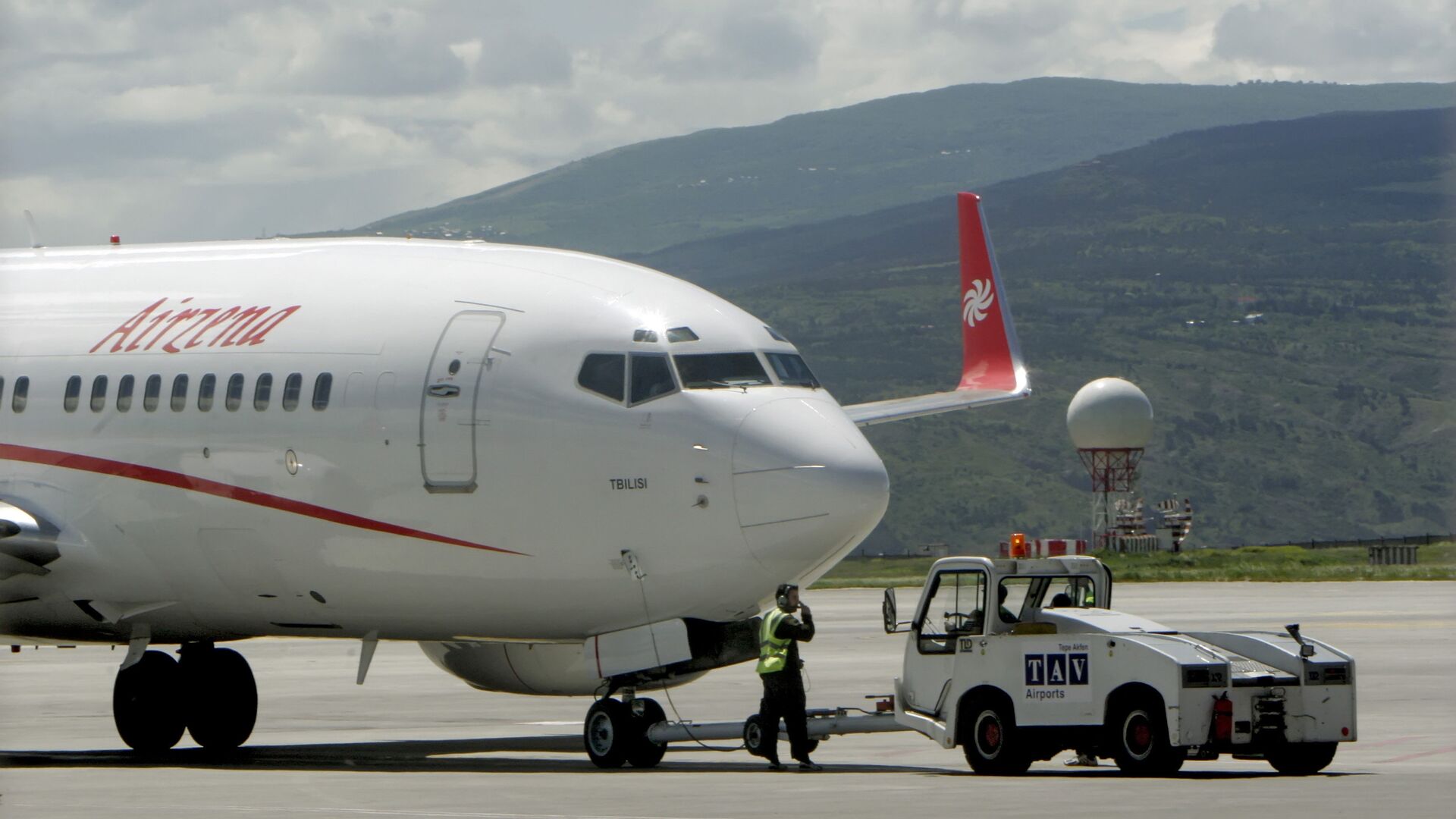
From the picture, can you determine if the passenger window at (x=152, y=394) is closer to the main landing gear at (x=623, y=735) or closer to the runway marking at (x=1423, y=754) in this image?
the main landing gear at (x=623, y=735)

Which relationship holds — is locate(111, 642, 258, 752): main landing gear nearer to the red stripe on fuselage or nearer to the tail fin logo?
the red stripe on fuselage

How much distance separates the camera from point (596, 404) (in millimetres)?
20703

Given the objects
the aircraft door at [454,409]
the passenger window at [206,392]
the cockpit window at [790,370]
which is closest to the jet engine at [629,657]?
the aircraft door at [454,409]

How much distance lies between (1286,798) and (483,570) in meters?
8.13

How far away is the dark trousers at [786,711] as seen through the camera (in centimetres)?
2020

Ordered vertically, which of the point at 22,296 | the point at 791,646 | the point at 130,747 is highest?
the point at 22,296

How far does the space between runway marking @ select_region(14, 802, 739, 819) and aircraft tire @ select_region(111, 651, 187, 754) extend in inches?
269

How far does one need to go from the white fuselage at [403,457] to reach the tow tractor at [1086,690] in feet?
4.25

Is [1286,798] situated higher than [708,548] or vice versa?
[708,548]

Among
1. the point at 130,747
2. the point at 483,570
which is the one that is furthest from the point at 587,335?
the point at 130,747

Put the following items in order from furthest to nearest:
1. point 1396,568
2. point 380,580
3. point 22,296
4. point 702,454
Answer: point 1396,568 < point 22,296 < point 380,580 < point 702,454

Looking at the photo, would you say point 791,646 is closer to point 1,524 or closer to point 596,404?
point 596,404

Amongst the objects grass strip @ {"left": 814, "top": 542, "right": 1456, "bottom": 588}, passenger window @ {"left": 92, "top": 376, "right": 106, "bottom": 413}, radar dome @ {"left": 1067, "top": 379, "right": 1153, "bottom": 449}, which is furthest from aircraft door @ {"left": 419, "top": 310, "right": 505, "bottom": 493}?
radar dome @ {"left": 1067, "top": 379, "right": 1153, "bottom": 449}

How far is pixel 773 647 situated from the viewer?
2030cm
